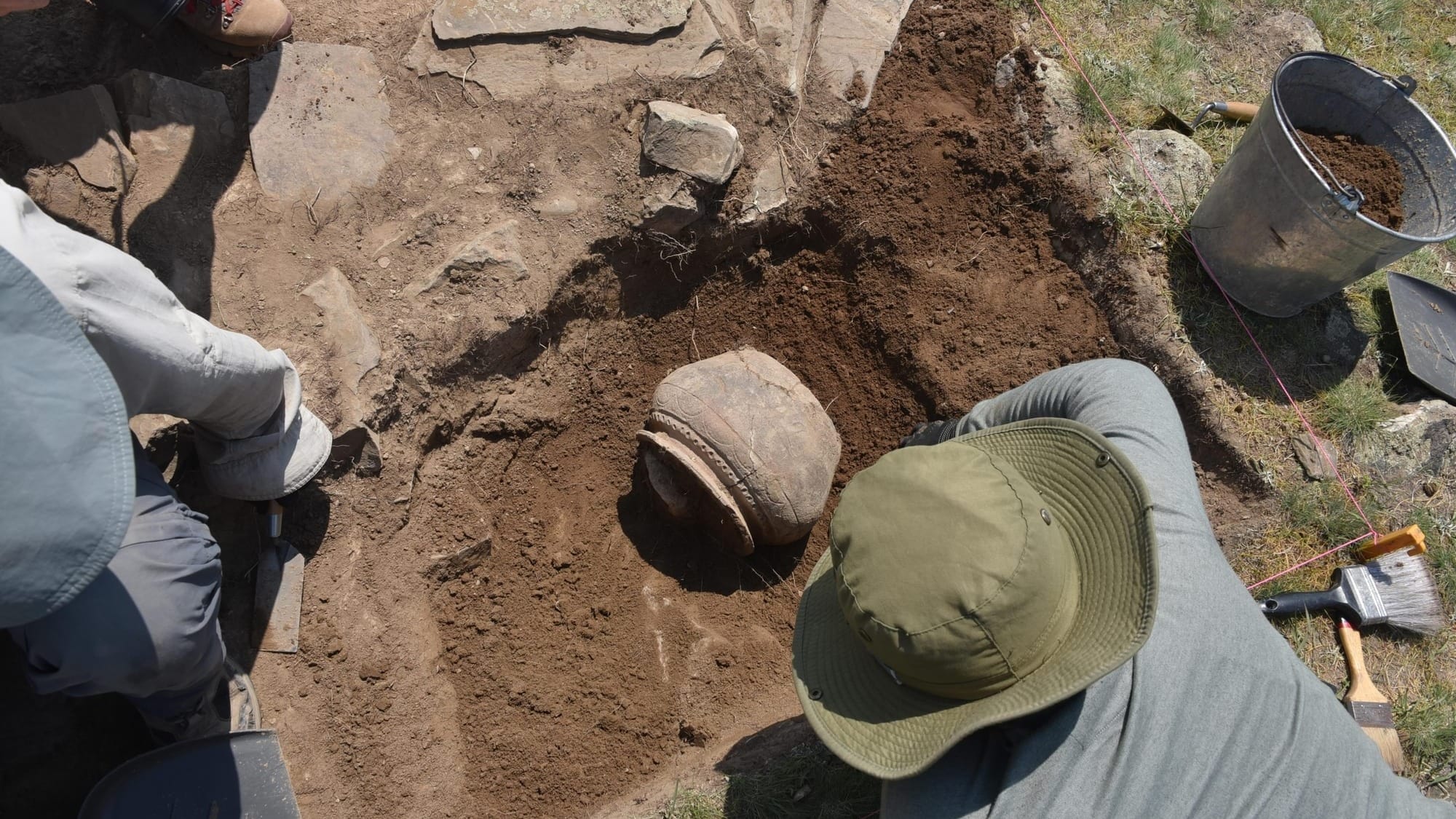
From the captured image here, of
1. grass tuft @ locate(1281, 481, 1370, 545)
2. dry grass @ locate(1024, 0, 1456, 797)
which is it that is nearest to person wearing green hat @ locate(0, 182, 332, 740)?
dry grass @ locate(1024, 0, 1456, 797)

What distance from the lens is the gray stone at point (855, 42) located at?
12.4 ft

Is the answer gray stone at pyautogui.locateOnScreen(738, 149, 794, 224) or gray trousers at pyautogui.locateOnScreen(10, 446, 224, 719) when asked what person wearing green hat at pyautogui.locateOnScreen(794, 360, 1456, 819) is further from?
gray stone at pyautogui.locateOnScreen(738, 149, 794, 224)

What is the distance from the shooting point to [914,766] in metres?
1.67

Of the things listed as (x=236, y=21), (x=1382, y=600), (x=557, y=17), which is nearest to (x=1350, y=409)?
(x=1382, y=600)

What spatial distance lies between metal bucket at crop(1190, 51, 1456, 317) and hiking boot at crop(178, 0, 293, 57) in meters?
3.75

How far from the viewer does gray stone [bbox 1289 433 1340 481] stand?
3.37 metres

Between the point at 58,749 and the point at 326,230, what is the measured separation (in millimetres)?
1842

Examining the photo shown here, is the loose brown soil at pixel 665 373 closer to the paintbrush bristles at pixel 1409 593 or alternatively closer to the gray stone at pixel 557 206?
the gray stone at pixel 557 206

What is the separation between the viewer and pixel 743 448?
293 cm

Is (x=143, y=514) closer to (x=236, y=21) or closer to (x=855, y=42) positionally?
(x=236, y=21)

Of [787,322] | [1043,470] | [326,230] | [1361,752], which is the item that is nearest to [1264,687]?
[1361,752]

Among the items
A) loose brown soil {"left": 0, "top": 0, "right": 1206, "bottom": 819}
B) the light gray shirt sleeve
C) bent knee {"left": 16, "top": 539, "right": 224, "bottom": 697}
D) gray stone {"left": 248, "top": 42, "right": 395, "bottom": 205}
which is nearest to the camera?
the light gray shirt sleeve

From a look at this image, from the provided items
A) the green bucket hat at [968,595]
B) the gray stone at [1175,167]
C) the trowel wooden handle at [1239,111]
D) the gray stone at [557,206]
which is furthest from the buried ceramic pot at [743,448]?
the trowel wooden handle at [1239,111]

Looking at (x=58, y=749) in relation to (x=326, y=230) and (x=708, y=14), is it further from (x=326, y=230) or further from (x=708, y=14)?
(x=708, y=14)
